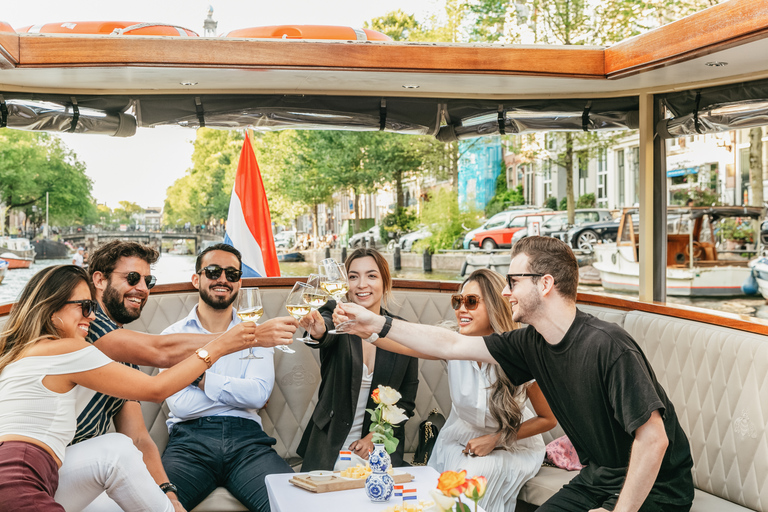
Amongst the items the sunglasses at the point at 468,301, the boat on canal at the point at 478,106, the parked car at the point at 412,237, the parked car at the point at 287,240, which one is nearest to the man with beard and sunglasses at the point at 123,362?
the boat on canal at the point at 478,106

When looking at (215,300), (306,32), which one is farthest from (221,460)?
(306,32)

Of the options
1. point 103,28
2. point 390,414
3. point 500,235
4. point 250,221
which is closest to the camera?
point 390,414

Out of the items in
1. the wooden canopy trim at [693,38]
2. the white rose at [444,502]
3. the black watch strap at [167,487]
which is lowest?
the black watch strap at [167,487]

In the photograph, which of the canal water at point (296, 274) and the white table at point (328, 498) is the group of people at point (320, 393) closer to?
the white table at point (328, 498)

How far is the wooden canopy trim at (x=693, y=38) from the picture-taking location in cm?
243

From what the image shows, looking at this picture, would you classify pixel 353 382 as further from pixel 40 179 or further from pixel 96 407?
pixel 40 179

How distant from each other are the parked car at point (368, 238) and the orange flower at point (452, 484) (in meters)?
24.4

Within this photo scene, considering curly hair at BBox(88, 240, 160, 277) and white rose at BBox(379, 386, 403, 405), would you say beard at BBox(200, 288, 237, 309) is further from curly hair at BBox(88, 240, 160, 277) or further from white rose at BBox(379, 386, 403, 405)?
white rose at BBox(379, 386, 403, 405)

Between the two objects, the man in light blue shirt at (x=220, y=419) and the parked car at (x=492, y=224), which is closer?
the man in light blue shirt at (x=220, y=419)

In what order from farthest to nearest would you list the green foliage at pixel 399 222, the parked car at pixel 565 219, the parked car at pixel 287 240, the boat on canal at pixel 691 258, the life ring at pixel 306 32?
the parked car at pixel 287 240
the green foliage at pixel 399 222
the parked car at pixel 565 219
the boat on canal at pixel 691 258
the life ring at pixel 306 32

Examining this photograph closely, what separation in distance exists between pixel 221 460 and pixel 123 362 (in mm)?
787

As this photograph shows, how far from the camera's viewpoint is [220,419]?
330 cm

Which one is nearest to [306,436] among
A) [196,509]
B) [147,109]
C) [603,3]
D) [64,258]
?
[196,509]

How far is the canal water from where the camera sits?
47.3ft
